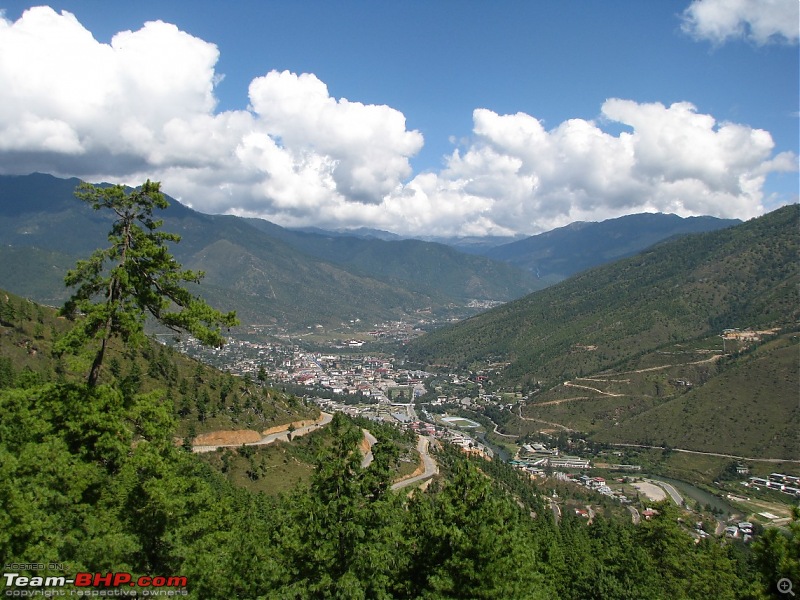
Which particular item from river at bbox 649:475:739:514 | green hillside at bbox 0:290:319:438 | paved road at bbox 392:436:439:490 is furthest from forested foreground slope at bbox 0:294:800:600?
river at bbox 649:475:739:514

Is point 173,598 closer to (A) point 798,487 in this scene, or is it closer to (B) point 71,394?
(B) point 71,394

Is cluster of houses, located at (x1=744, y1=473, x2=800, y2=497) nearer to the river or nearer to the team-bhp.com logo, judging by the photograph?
the river

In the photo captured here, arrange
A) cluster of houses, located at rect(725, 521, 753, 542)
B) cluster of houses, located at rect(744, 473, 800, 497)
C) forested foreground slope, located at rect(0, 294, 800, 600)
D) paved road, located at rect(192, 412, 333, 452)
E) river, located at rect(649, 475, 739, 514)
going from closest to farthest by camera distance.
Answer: forested foreground slope, located at rect(0, 294, 800, 600), paved road, located at rect(192, 412, 333, 452), cluster of houses, located at rect(725, 521, 753, 542), river, located at rect(649, 475, 739, 514), cluster of houses, located at rect(744, 473, 800, 497)

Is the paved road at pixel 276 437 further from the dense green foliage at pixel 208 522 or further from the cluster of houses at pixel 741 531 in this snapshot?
the cluster of houses at pixel 741 531

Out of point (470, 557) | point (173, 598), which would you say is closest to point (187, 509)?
point (173, 598)

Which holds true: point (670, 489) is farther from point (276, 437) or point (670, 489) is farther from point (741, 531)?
point (276, 437)

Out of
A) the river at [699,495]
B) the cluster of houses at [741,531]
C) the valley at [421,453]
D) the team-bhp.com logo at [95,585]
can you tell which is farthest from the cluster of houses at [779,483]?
the team-bhp.com logo at [95,585]
